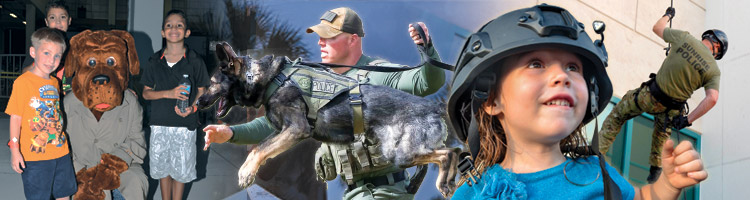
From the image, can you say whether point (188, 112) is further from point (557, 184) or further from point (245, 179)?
point (557, 184)

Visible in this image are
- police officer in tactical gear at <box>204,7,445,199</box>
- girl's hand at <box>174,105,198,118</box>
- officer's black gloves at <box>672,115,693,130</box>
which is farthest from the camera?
girl's hand at <box>174,105,198,118</box>

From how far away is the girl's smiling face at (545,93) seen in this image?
1.82m

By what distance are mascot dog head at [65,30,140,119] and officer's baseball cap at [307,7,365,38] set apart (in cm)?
199

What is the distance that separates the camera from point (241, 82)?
4.08 metres

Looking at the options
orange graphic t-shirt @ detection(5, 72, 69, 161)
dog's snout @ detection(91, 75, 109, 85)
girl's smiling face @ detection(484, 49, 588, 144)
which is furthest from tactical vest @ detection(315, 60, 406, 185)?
orange graphic t-shirt @ detection(5, 72, 69, 161)

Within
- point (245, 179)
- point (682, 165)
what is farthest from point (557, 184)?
→ point (245, 179)

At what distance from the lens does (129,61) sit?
5.82 metres

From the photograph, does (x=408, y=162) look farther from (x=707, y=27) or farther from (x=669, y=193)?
(x=707, y=27)

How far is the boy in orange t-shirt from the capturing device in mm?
5645

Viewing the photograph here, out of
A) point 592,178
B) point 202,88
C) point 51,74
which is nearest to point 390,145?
point 202,88

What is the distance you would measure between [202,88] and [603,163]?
12.9 feet

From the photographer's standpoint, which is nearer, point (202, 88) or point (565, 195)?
point (565, 195)

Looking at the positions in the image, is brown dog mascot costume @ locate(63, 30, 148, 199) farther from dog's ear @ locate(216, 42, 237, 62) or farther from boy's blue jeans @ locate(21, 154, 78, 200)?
dog's ear @ locate(216, 42, 237, 62)

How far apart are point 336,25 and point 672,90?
5.65ft
